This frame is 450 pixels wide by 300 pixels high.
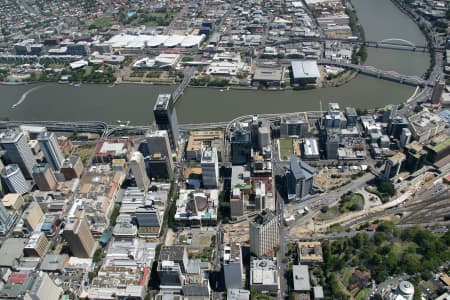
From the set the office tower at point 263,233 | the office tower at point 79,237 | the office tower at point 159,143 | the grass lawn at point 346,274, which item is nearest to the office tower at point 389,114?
the grass lawn at point 346,274

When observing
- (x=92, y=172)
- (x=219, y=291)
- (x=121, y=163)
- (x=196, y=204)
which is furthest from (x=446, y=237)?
(x=92, y=172)

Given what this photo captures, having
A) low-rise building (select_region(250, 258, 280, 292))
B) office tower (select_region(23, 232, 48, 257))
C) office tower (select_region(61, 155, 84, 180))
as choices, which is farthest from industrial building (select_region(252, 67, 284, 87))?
office tower (select_region(23, 232, 48, 257))

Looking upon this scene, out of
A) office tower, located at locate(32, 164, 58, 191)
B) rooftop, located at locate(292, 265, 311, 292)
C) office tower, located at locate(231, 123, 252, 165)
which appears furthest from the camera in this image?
office tower, located at locate(231, 123, 252, 165)

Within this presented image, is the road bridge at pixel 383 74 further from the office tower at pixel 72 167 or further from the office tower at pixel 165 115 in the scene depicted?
the office tower at pixel 72 167

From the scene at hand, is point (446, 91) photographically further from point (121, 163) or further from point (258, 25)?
point (121, 163)

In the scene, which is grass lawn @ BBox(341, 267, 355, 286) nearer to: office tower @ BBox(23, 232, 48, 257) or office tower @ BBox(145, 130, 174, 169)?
office tower @ BBox(145, 130, 174, 169)

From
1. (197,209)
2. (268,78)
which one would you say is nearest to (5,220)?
(197,209)
